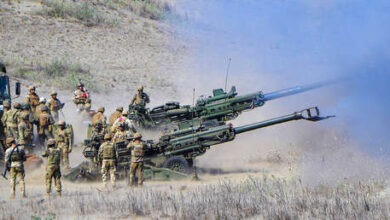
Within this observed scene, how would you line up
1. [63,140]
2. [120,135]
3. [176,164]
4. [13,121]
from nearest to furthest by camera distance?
[176,164]
[120,135]
[63,140]
[13,121]

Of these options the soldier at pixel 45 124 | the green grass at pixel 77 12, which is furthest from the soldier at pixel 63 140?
the green grass at pixel 77 12

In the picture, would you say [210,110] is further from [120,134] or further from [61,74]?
[61,74]

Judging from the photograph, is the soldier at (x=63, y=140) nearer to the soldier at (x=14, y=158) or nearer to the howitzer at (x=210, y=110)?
the howitzer at (x=210, y=110)

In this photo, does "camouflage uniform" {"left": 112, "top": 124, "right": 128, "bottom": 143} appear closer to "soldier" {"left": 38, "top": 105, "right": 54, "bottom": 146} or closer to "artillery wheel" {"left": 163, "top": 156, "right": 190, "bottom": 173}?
"artillery wheel" {"left": 163, "top": 156, "right": 190, "bottom": 173}

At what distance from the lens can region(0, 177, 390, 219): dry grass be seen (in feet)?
33.3

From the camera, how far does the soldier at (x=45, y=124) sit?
18172mm

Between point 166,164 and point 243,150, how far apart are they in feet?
Answer: 14.1

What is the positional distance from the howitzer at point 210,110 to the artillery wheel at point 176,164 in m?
3.28

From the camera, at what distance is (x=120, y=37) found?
37875 millimetres

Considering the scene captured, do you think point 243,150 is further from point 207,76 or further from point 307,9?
point 207,76

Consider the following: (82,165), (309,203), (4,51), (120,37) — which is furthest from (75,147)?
(120,37)

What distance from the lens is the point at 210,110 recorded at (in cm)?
1897

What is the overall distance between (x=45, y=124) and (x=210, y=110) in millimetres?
4329

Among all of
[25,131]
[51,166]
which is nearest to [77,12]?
[25,131]
